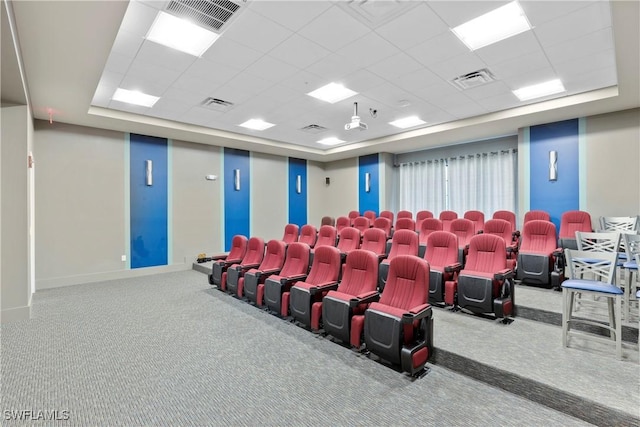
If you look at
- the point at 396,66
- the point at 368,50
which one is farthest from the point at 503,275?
the point at 368,50

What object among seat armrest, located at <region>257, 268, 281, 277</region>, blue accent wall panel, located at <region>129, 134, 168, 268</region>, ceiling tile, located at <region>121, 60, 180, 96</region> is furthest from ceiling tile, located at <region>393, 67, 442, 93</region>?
blue accent wall panel, located at <region>129, 134, 168, 268</region>

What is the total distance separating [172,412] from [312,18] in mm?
3461

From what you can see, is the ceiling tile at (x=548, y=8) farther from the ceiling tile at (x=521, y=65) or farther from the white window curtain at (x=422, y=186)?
the white window curtain at (x=422, y=186)

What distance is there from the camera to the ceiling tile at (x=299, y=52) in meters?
3.31

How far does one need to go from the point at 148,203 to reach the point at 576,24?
7.44m

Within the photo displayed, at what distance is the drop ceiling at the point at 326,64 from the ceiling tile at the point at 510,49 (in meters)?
0.02

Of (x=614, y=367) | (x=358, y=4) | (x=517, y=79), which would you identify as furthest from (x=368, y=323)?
(x=517, y=79)

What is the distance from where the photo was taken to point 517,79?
4.29 metres

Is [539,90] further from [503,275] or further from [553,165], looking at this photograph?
[503,275]

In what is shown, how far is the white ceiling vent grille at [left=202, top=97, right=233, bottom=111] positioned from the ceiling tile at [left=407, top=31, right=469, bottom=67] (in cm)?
310

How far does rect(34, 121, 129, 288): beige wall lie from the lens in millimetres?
5430

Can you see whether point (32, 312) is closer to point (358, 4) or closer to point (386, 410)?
point (386, 410)

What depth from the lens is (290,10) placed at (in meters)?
2.78

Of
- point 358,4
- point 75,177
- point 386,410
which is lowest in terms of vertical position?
point 386,410
